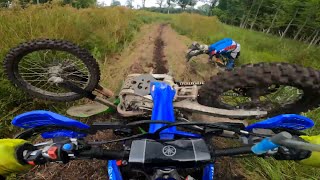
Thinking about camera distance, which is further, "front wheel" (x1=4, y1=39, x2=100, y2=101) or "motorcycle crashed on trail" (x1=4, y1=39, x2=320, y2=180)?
"front wheel" (x1=4, y1=39, x2=100, y2=101)

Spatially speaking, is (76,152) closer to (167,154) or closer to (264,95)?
(167,154)

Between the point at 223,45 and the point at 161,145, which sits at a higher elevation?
the point at 161,145

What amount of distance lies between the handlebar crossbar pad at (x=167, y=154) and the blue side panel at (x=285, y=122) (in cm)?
38

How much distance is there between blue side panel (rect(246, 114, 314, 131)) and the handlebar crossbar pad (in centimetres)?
38

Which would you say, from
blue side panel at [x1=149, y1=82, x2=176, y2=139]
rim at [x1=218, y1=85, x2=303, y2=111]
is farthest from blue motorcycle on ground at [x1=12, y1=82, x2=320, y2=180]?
rim at [x1=218, y1=85, x2=303, y2=111]

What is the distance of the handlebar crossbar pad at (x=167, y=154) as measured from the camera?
1.01 metres

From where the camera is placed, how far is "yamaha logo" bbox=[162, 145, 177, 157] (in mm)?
1032

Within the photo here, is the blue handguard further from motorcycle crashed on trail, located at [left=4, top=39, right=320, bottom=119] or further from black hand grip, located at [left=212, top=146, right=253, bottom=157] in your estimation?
motorcycle crashed on trail, located at [left=4, top=39, right=320, bottom=119]

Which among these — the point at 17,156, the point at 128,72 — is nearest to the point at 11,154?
the point at 17,156

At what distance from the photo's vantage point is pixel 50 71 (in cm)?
340

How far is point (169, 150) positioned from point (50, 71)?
2857mm

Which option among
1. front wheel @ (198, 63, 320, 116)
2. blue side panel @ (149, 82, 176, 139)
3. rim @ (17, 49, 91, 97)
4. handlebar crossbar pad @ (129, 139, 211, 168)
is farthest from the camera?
rim @ (17, 49, 91, 97)

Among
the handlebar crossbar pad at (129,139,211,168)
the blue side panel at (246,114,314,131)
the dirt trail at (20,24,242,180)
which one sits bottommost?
the dirt trail at (20,24,242,180)

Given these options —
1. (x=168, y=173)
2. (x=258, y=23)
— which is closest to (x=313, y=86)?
(x=168, y=173)
